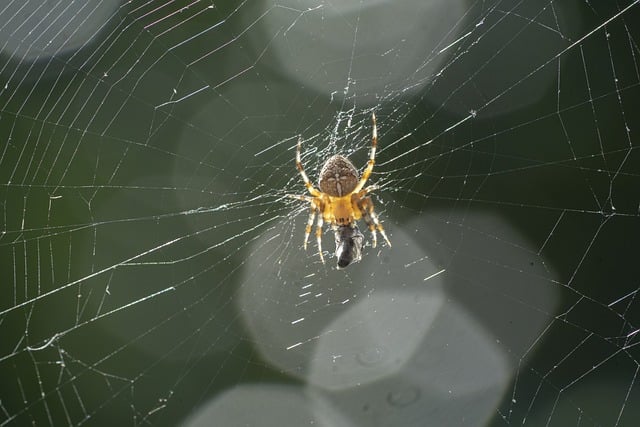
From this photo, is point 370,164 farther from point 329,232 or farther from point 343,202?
point 329,232

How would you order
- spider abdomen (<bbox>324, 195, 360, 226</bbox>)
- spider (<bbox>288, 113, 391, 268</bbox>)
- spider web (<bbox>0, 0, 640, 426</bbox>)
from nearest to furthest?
spider (<bbox>288, 113, 391, 268</bbox>) → spider abdomen (<bbox>324, 195, 360, 226</bbox>) → spider web (<bbox>0, 0, 640, 426</bbox>)

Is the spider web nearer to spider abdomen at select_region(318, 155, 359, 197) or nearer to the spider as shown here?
the spider

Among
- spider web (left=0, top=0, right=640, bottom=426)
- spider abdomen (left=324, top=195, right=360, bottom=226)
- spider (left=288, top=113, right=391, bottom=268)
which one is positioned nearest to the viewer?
spider (left=288, top=113, right=391, bottom=268)

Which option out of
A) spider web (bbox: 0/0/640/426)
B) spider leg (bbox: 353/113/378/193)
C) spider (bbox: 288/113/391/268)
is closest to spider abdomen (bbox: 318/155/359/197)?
spider (bbox: 288/113/391/268)

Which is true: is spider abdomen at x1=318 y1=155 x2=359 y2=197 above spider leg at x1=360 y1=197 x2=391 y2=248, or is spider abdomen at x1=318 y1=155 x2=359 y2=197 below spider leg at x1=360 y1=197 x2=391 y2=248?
above

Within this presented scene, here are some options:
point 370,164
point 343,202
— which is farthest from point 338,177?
point 370,164

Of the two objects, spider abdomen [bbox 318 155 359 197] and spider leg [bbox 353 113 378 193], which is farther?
spider leg [bbox 353 113 378 193]

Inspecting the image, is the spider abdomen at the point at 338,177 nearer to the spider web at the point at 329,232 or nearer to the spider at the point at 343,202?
the spider at the point at 343,202
